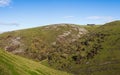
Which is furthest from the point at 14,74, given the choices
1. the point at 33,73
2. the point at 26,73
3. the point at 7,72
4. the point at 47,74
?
the point at 47,74

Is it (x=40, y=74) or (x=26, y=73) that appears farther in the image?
(x=40, y=74)

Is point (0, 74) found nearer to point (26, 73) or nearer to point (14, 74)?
point (14, 74)

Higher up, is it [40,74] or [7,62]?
[7,62]

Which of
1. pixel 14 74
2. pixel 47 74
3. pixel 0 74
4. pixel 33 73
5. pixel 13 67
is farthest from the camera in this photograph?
pixel 47 74

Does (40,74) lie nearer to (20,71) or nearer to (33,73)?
(33,73)

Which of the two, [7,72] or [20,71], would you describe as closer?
[7,72]

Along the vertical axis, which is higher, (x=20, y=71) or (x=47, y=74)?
(x=20, y=71)

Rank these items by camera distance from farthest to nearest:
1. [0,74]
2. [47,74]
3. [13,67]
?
[47,74] < [13,67] < [0,74]

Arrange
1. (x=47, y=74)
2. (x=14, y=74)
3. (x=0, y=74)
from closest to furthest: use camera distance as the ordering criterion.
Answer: (x=0, y=74)
(x=14, y=74)
(x=47, y=74)

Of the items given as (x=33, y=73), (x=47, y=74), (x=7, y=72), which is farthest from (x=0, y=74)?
(x=47, y=74)
